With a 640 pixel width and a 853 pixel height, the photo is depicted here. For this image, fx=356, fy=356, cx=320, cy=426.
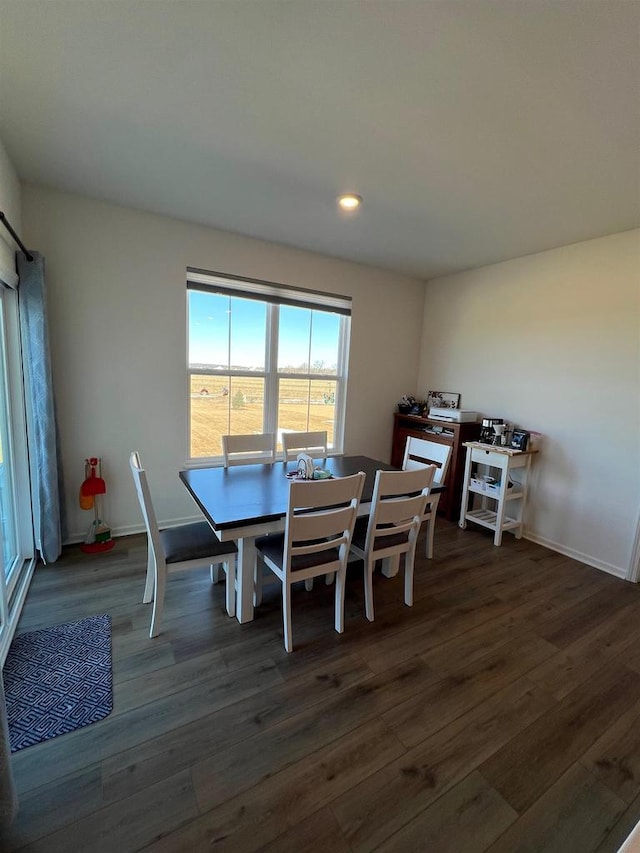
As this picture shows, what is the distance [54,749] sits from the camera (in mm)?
1348

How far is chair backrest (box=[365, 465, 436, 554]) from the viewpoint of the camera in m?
2.03

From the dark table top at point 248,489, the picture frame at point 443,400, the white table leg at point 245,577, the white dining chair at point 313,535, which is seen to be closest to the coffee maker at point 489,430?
the picture frame at point 443,400

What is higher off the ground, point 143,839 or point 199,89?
point 199,89

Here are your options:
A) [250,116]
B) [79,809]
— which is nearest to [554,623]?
[79,809]

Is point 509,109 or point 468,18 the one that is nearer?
point 468,18

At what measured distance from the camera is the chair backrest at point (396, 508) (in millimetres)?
2033

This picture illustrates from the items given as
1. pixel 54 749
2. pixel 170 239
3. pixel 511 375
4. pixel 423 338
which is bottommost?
pixel 54 749

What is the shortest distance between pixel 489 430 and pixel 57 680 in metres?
3.60

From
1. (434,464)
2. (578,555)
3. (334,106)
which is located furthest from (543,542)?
(334,106)

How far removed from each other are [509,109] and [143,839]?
9.95 ft

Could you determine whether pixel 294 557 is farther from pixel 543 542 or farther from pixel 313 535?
pixel 543 542

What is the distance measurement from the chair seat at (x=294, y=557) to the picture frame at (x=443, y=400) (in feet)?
8.46

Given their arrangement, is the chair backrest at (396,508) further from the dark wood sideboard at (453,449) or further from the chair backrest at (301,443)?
the dark wood sideboard at (453,449)

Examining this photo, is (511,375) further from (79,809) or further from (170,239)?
(79,809)
